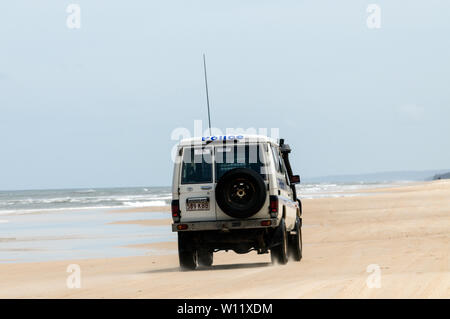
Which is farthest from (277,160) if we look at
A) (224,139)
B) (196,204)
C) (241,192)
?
(196,204)

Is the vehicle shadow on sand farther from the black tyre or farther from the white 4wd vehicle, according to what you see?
the black tyre

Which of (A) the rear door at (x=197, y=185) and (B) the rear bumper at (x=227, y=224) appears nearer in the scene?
(B) the rear bumper at (x=227, y=224)

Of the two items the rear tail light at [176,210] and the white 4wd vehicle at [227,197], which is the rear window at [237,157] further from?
the rear tail light at [176,210]

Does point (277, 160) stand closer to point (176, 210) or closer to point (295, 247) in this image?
point (295, 247)

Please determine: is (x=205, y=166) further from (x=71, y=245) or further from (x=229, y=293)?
(x=71, y=245)

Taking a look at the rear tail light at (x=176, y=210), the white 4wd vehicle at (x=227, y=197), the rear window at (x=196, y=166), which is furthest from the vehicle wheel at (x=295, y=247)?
the rear tail light at (x=176, y=210)

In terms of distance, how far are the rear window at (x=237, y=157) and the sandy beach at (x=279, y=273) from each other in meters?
1.78

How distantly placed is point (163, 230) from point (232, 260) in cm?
1141

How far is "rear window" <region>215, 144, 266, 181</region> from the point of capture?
14641 millimetres

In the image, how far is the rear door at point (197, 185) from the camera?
14.5 m

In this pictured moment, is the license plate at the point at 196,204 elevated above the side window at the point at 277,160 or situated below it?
below

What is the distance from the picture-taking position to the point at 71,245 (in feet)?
77.7

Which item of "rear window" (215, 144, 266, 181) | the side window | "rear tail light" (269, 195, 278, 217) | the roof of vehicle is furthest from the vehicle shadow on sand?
the roof of vehicle
